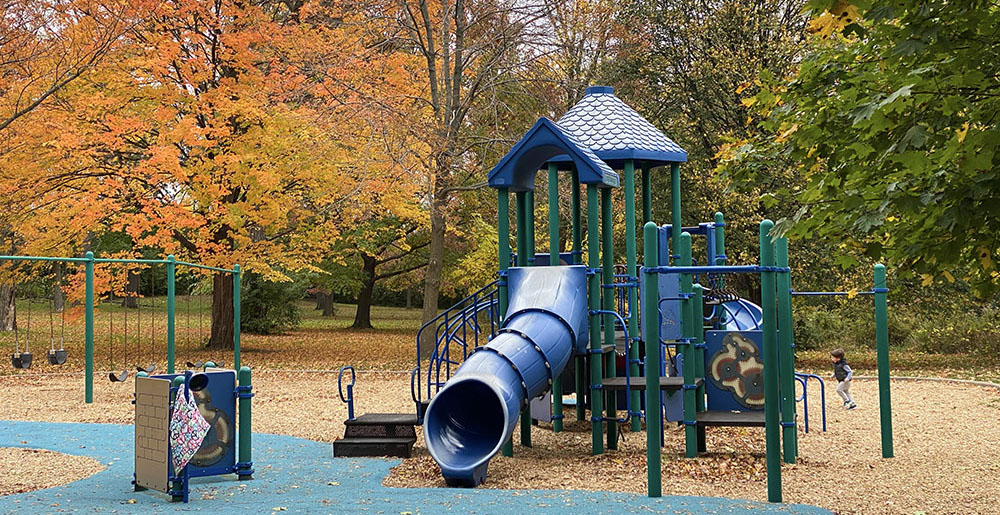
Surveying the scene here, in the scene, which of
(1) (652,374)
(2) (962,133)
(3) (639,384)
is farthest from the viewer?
(3) (639,384)

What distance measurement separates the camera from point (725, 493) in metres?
8.04

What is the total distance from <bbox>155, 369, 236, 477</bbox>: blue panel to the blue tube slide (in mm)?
1755

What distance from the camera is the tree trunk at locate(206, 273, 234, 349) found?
24750 millimetres

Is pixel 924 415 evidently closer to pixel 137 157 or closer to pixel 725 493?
pixel 725 493

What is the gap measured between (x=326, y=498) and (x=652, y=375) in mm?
2785

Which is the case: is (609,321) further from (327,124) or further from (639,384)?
(327,124)

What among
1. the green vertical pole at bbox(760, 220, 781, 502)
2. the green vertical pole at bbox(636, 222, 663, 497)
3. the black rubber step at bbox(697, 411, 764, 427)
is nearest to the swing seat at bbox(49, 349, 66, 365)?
the black rubber step at bbox(697, 411, 764, 427)

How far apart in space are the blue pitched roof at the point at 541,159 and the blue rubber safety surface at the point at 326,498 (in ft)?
10.5

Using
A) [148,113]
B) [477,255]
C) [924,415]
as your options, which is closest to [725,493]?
[924,415]

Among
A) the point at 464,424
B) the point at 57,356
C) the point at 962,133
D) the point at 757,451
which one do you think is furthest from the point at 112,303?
the point at 962,133

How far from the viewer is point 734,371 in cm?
1041

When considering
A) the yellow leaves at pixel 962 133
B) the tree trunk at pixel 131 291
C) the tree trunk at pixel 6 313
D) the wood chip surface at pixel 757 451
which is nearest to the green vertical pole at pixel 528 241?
the wood chip surface at pixel 757 451

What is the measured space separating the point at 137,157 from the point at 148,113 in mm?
1545

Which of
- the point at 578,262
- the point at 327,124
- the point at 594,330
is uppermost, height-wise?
the point at 327,124
